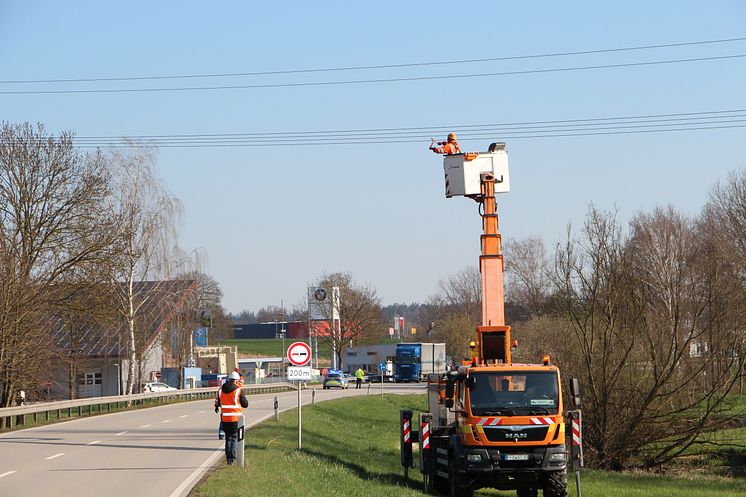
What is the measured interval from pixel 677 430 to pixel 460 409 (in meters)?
11.8

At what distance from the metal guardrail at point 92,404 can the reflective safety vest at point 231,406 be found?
15456 millimetres

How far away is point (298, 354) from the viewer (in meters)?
24.3

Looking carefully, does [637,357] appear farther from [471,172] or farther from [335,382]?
[335,382]

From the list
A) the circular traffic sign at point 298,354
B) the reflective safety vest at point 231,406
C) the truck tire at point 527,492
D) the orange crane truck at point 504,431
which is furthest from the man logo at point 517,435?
the circular traffic sign at point 298,354

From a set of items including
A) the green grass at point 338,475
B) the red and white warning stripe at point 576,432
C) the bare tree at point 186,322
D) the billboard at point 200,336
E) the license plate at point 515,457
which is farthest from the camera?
the billboard at point 200,336

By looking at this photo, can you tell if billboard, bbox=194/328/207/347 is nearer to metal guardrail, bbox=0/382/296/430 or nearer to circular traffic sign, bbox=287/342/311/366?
metal guardrail, bbox=0/382/296/430

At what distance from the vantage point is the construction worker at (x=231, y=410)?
1992 cm

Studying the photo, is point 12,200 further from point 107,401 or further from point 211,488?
point 211,488

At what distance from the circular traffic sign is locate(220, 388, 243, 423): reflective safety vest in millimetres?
3728

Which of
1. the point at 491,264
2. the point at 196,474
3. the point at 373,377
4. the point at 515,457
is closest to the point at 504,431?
the point at 515,457

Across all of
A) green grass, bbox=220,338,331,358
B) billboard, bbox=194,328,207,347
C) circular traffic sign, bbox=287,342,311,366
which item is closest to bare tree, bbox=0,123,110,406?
circular traffic sign, bbox=287,342,311,366

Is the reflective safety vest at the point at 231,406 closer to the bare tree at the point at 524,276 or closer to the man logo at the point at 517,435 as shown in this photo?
the man logo at the point at 517,435

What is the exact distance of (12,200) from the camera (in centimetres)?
4100

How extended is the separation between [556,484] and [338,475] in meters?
4.42
